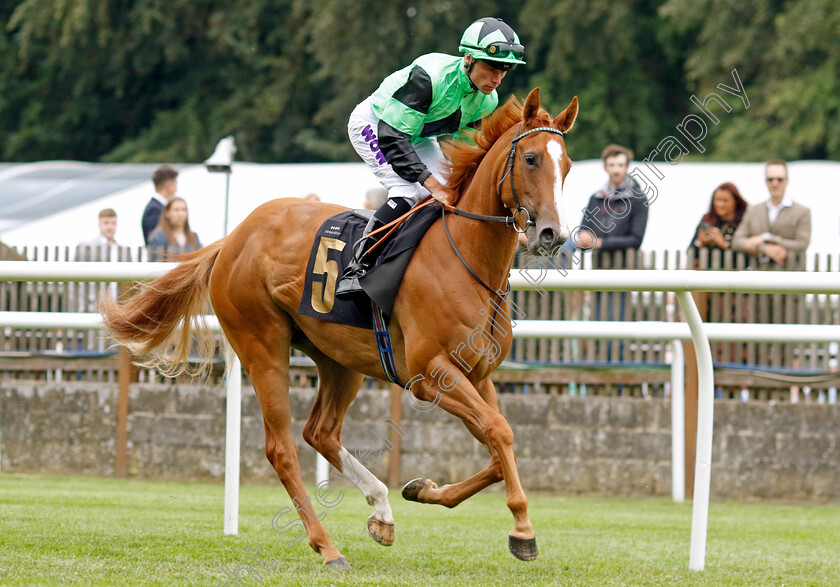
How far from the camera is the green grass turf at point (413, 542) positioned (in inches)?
167

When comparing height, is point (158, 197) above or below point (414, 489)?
above

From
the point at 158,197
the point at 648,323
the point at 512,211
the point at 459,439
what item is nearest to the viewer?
the point at 512,211

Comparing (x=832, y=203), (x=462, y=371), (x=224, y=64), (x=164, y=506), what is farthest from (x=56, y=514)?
(x=224, y=64)

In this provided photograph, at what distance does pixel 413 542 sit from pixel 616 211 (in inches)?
147

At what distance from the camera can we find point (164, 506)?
6523 mm

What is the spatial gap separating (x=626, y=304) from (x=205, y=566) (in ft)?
15.3

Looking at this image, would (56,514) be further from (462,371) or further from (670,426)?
(670,426)

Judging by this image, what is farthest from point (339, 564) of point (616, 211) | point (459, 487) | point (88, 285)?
point (88, 285)

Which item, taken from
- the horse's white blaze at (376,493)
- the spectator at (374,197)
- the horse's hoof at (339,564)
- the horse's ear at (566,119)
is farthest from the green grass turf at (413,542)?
the spectator at (374,197)

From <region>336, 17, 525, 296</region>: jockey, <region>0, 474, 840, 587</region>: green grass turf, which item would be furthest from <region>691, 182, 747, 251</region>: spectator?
<region>336, 17, 525, 296</region>: jockey

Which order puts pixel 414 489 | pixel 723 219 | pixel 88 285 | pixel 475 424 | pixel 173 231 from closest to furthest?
pixel 475 424 → pixel 414 489 → pixel 723 219 → pixel 173 231 → pixel 88 285

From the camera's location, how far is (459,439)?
26.6 feet

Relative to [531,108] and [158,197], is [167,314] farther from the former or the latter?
[158,197]

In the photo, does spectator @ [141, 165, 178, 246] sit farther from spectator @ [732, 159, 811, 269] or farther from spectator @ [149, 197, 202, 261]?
spectator @ [732, 159, 811, 269]
